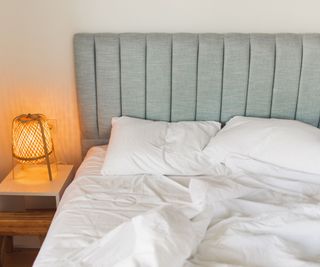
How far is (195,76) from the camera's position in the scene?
203cm

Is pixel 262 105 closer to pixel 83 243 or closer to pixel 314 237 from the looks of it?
pixel 314 237

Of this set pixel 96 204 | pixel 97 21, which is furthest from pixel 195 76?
pixel 96 204

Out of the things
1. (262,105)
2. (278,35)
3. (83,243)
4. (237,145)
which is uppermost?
(278,35)

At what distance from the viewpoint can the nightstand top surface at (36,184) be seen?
6.13 ft

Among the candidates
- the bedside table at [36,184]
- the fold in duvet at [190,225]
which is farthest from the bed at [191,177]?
the bedside table at [36,184]

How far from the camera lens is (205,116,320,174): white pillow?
1.71m

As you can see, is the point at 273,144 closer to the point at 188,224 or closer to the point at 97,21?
the point at 188,224

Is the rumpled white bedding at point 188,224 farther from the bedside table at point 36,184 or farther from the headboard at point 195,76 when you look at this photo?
the headboard at point 195,76

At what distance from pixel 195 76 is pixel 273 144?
55 centimetres

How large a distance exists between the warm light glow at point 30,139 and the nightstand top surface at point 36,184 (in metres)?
0.10

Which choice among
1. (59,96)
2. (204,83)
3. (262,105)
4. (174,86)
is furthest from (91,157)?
(262,105)

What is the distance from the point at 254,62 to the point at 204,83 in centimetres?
28

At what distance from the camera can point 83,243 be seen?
4.23 ft

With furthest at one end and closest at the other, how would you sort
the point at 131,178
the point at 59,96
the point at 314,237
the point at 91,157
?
the point at 59,96 < the point at 91,157 < the point at 131,178 < the point at 314,237
